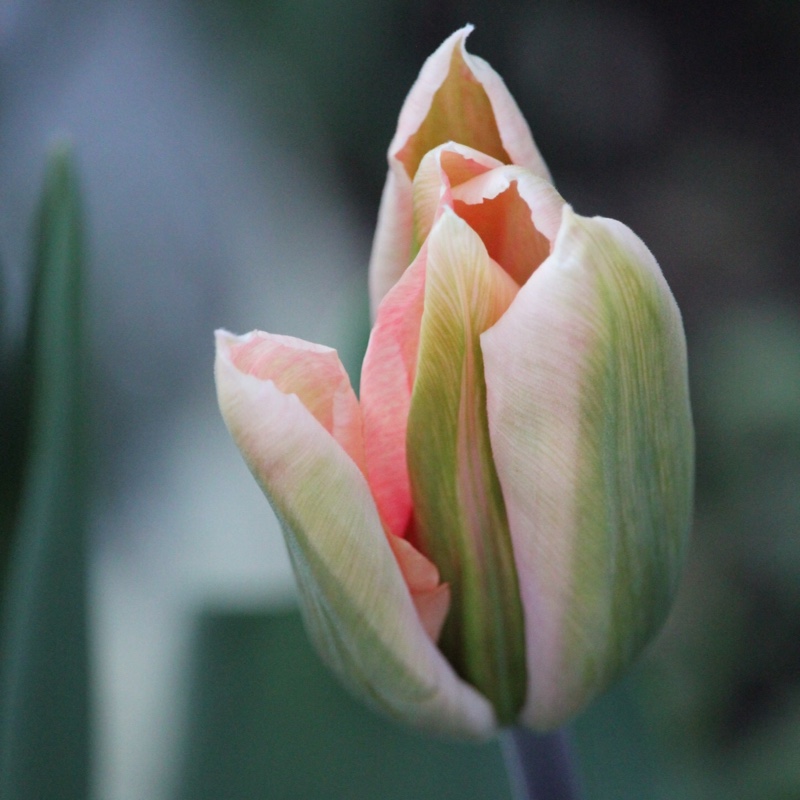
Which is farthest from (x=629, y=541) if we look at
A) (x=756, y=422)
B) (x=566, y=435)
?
(x=756, y=422)

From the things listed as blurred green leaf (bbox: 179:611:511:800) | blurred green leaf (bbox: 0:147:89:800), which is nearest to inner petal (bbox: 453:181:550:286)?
blurred green leaf (bbox: 0:147:89:800)

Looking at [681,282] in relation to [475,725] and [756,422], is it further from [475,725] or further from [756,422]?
[475,725]

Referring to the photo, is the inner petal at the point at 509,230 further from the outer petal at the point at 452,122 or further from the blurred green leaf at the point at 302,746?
the blurred green leaf at the point at 302,746

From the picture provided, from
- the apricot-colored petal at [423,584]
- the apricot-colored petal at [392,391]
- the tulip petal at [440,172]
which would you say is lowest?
the apricot-colored petal at [423,584]

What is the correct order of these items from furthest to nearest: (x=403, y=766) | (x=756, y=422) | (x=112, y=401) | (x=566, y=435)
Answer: (x=112, y=401) < (x=756, y=422) < (x=403, y=766) < (x=566, y=435)

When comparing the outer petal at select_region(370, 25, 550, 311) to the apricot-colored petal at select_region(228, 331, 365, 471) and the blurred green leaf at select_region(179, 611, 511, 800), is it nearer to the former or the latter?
the apricot-colored petal at select_region(228, 331, 365, 471)

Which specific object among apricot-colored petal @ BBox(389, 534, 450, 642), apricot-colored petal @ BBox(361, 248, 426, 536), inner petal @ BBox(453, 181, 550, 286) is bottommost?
apricot-colored petal @ BBox(389, 534, 450, 642)

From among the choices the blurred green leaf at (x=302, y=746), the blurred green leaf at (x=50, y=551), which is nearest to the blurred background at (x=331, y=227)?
the blurred green leaf at (x=302, y=746)

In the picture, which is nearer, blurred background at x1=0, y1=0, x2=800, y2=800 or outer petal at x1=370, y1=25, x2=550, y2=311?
outer petal at x1=370, y1=25, x2=550, y2=311
